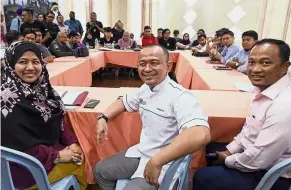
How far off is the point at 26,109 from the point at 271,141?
100cm

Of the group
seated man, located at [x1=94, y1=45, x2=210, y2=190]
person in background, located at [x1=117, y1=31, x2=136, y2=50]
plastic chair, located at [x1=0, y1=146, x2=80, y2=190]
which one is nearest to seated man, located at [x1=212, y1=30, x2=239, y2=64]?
person in background, located at [x1=117, y1=31, x2=136, y2=50]

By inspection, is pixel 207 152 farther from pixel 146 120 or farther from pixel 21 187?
pixel 21 187

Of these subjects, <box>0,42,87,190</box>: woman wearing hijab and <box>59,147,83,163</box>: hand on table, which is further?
<box>59,147,83,163</box>: hand on table

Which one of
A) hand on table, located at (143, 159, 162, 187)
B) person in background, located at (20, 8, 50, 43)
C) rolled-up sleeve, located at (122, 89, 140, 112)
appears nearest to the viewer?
hand on table, located at (143, 159, 162, 187)

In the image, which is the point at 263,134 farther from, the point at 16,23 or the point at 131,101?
the point at 16,23

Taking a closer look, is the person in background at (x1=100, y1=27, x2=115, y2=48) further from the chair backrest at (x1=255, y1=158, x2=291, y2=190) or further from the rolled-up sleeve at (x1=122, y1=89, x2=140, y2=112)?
the chair backrest at (x1=255, y1=158, x2=291, y2=190)

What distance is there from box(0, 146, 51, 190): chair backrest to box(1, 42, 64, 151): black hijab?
169 mm

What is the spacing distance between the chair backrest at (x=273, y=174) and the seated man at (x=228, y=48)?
2.77m

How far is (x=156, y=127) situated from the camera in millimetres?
1092

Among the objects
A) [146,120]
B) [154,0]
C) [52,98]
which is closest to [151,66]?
[146,120]

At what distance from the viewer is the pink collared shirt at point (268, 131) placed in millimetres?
907

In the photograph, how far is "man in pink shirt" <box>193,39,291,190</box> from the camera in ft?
3.01

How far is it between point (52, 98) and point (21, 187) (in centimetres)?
43

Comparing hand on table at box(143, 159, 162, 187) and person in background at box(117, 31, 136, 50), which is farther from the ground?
person in background at box(117, 31, 136, 50)
